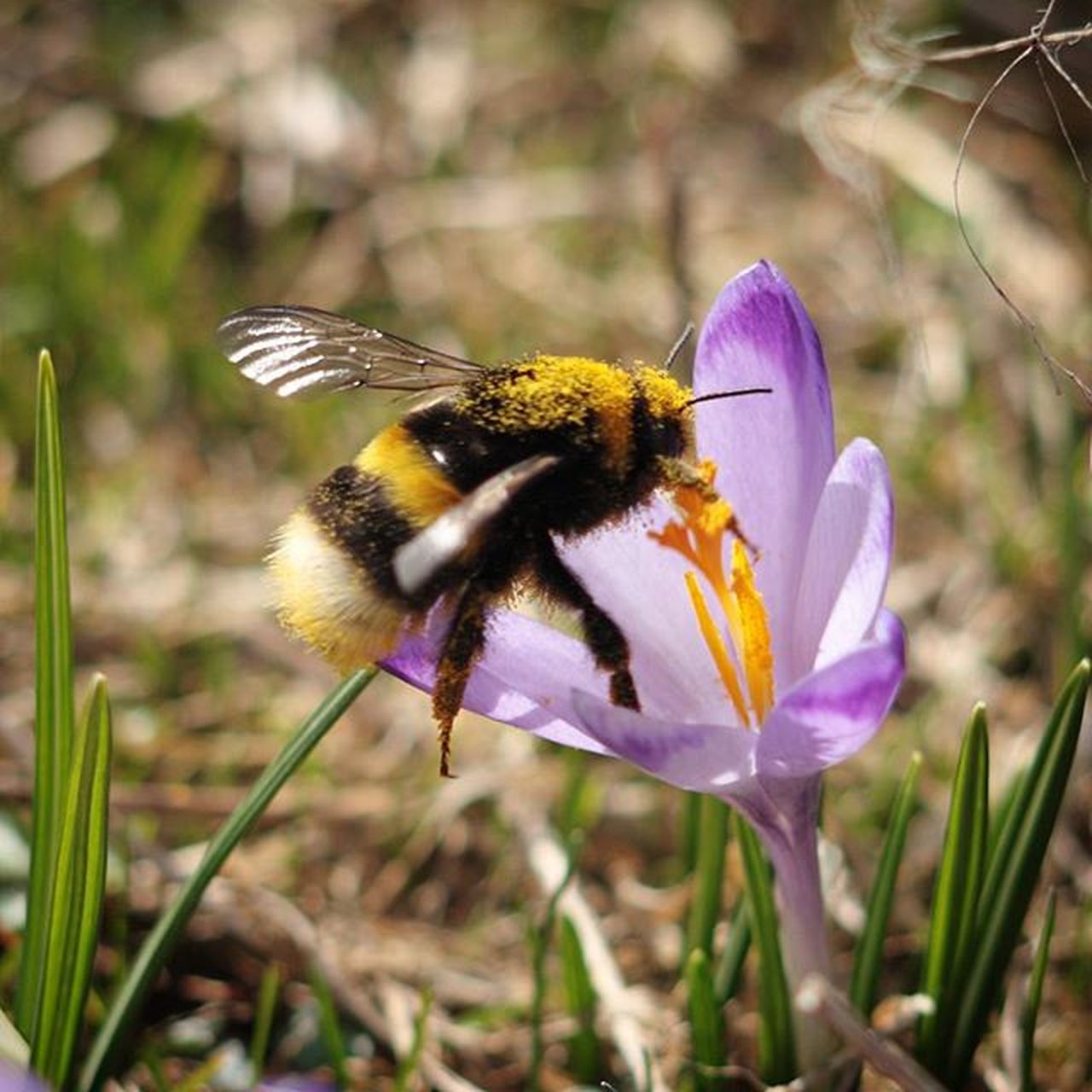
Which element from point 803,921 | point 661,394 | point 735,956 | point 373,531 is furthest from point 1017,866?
point 373,531

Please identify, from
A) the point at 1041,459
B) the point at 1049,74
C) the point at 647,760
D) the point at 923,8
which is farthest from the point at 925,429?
the point at 647,760

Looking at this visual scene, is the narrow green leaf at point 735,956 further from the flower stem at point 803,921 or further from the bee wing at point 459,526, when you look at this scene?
the bee wing at point 459,526

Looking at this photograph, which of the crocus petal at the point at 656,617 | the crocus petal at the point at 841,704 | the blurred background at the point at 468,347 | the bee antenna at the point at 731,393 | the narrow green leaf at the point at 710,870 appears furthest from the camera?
the blurred background at the point at 468,347

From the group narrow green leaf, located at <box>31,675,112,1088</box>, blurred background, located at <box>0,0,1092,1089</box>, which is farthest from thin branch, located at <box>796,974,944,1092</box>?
narrow green leaf, located at <box>31,675,112,1088</box>

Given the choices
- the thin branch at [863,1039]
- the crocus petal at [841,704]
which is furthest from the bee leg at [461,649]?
the thin branch at [863,1039]

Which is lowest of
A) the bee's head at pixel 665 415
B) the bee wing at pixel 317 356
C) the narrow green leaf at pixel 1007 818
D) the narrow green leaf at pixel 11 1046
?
the narrow green leaf at pixel 11 1046

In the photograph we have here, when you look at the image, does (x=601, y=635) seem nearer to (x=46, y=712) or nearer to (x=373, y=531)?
(x=373, y=531)

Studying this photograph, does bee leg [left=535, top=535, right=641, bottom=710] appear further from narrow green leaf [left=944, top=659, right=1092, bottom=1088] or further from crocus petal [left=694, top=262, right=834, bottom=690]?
narrow green leaf [left=944, top=659, right=1092, bottom=1088]
